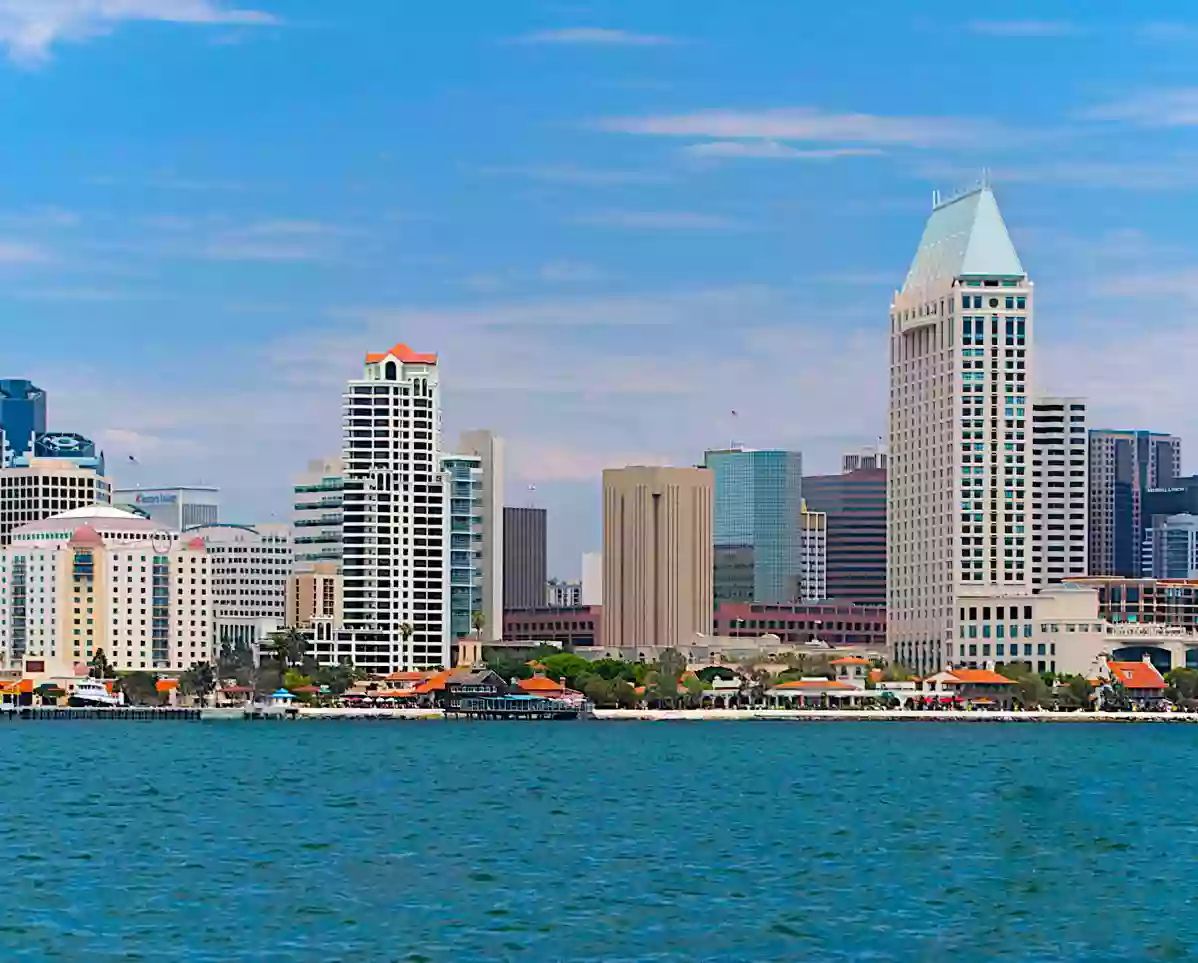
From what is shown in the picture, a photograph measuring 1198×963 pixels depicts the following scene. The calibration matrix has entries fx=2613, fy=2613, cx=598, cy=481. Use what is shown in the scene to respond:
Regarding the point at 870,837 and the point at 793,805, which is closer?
the point at 870,837

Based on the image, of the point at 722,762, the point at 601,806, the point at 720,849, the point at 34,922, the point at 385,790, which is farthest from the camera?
the point at 722,762

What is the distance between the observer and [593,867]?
4119 inches

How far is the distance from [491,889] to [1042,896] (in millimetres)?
20411

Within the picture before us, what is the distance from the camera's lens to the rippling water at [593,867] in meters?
84.1

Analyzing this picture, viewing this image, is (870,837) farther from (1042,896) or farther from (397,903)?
(397,903)

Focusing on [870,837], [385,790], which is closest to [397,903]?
[870,837]

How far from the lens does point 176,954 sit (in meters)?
81.1

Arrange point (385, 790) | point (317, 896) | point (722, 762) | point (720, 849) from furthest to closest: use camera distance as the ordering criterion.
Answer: point (722, 762), point (385, 790), point (720, 849), point (317, 896)

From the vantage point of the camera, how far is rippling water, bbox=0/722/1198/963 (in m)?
84.1

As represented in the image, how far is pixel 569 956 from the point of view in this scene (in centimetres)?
8069

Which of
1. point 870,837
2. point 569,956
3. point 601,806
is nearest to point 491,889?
point 569,956

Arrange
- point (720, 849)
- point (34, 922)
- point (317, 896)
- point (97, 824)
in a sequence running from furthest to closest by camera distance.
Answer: point (97, 824)
point (720, 849)
point (317, 896)
point (34, 922)

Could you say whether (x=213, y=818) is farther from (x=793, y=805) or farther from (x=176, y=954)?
(x=176, y=954)

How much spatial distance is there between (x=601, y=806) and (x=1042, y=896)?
44.6 metres
